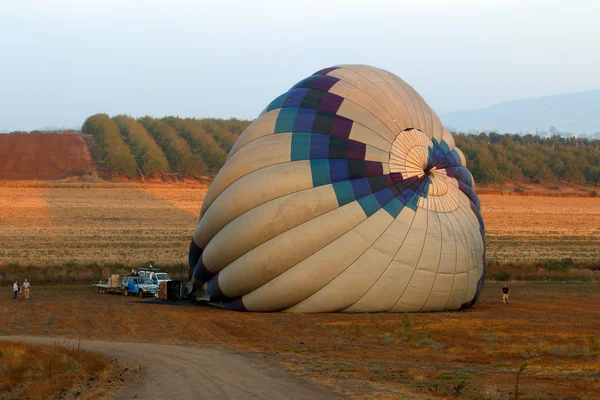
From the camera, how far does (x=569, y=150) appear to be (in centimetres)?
11619

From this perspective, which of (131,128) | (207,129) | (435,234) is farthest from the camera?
(207,129)

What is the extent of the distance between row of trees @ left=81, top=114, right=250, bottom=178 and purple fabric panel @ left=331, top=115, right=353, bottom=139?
64103 millimetres

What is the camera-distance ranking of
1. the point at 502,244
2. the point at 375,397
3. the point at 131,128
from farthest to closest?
the point at 131,128, the point at 502,244, the point at 375,397

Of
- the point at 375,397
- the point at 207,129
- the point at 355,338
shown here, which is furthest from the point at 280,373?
the point at 207,129

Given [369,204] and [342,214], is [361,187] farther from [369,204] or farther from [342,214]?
[342,214]

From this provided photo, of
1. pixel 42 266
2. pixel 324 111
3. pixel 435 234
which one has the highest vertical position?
pixel 324 111

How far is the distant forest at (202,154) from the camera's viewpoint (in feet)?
288

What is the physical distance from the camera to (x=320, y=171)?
813 inches

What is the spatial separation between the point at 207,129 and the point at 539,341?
345 feet

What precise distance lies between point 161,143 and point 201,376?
90.8 m

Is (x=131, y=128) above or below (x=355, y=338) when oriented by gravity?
above

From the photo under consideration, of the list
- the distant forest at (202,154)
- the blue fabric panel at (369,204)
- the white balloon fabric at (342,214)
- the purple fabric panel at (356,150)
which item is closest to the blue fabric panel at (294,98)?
the white balloon fabric at (342,214)

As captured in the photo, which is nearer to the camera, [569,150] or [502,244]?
[502,244]

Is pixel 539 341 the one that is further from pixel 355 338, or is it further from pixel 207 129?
pixel 207 129
